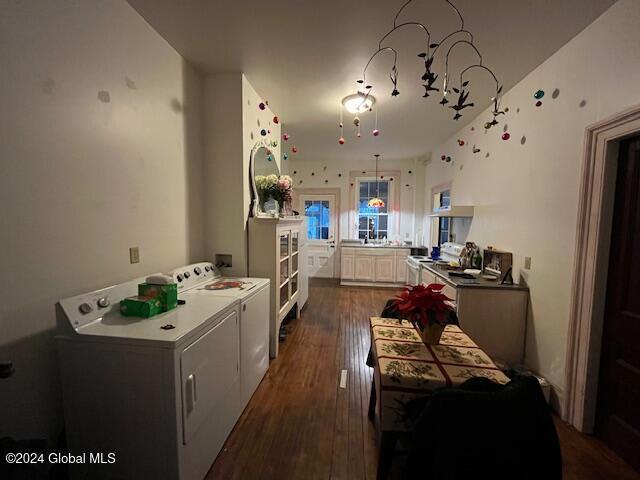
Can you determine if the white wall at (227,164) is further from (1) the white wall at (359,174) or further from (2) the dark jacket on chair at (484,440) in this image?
(1) the white wall at (359,174)

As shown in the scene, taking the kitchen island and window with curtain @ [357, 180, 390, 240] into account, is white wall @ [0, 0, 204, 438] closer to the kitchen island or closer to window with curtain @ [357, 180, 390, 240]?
the kitchen island

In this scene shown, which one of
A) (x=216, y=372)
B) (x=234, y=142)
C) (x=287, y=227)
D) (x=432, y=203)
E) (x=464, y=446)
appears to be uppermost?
(x=234, y=142)

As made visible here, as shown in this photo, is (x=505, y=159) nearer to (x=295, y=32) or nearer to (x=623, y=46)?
(x=623, y=46)

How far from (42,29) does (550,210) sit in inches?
129

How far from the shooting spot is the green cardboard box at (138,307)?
148 centimetres

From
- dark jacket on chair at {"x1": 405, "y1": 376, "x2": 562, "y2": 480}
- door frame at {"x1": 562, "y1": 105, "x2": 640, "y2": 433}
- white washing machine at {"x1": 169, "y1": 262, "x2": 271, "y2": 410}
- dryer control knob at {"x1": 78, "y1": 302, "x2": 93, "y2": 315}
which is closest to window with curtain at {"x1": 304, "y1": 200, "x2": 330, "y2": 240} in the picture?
white washing machine at {"x1": 169, "y1": 262, "x2": 271, "y2": 410}

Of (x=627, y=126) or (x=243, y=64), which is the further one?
(x=243, y=64)

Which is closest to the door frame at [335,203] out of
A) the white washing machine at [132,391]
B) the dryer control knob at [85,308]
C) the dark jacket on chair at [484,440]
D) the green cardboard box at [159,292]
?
the green cardboard box at [159,292]

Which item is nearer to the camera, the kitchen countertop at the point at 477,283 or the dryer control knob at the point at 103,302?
the dryer control knob at the point at 103,302

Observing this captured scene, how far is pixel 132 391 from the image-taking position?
1229 millimetres

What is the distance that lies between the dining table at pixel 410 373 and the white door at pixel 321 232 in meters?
4.68

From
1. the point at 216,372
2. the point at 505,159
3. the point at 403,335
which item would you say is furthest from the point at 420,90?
the point at 216,372

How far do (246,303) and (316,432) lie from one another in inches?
38.2

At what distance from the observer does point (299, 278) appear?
382 cm
